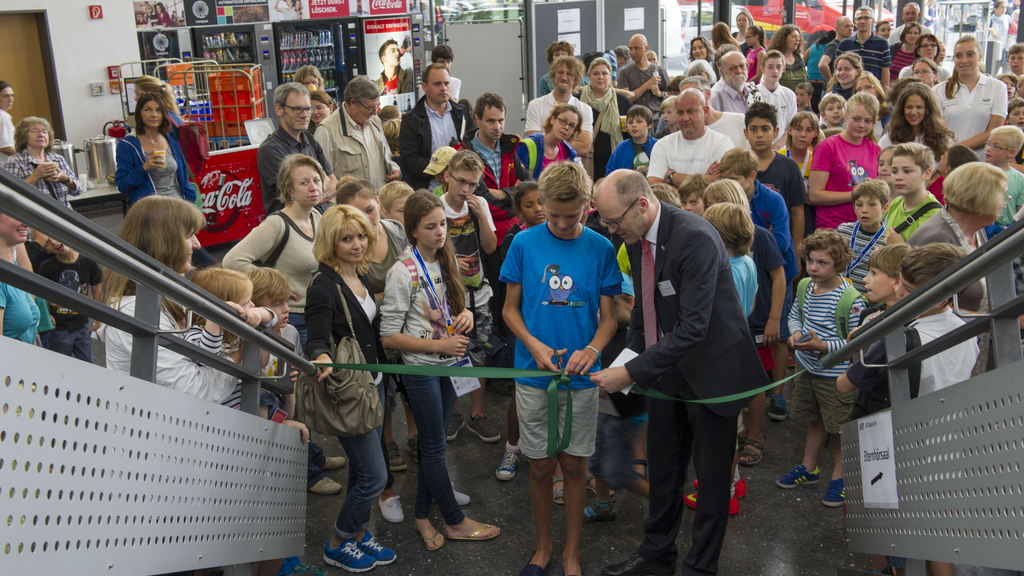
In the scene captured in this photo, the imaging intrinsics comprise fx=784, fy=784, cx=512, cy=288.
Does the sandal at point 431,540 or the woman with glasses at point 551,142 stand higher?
the woman with glasses at point 551,142

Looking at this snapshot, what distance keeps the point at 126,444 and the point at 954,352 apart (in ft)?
9.08

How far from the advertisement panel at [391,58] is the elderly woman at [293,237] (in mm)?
9930

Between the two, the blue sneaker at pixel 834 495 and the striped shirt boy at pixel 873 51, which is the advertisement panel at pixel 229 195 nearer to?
the blue sneaker at pixel 834 495

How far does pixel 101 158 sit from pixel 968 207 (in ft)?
37.3

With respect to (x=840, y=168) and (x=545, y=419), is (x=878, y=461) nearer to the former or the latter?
(x=545, y=419)

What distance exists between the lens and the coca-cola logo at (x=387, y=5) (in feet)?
45.5

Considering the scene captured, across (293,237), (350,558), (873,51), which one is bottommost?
(350,558)

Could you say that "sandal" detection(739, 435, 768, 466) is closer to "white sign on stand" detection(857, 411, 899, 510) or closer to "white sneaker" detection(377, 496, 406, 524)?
"white sign on stand" detection(857, 411, 899, 510)

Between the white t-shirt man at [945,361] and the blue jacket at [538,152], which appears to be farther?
the blue jacket at [538,152]

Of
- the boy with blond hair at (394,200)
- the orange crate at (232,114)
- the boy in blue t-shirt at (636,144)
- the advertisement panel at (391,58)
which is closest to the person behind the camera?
the boy with blond hair at (394,200)

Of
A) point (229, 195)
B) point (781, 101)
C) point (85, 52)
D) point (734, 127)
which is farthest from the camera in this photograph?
point (85, 52)

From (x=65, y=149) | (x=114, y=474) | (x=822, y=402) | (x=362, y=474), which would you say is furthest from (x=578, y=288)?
(x=65, y=149)

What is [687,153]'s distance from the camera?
18.2 ft

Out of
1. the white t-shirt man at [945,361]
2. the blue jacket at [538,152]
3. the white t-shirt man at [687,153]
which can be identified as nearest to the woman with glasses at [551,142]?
the blue jacket at [538,152]
